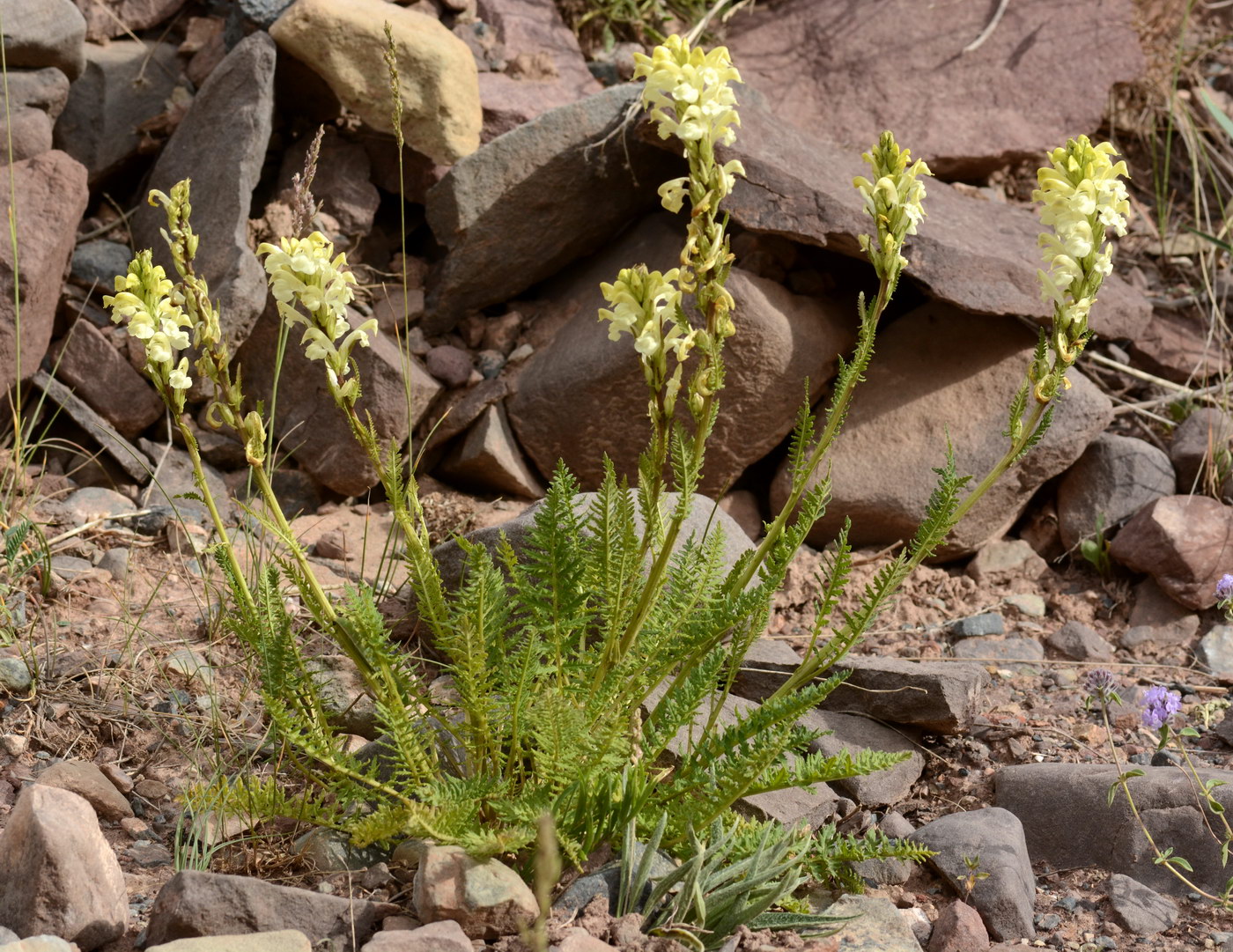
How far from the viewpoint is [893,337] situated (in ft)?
13.2

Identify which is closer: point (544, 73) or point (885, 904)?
point (885, 904)

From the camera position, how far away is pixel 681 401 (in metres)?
3.87

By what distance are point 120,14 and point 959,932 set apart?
13.8 ft

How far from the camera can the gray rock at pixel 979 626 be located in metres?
3.56

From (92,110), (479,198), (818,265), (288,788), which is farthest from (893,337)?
(92,110)

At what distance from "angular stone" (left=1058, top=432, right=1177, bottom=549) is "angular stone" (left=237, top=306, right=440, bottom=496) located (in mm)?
2140

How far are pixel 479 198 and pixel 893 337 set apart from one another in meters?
1.46

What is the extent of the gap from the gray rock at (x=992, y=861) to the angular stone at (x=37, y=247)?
2.90m

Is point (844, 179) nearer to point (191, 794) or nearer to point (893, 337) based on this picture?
point (893, 337)

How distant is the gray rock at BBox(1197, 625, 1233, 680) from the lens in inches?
131

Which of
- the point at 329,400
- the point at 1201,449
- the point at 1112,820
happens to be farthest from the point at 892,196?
the point at 329,400

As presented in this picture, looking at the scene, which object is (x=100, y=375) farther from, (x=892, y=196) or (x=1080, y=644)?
(x=1080, y=644)

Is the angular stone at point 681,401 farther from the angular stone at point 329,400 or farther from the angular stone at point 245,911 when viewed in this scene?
the angular stone at point 245,911

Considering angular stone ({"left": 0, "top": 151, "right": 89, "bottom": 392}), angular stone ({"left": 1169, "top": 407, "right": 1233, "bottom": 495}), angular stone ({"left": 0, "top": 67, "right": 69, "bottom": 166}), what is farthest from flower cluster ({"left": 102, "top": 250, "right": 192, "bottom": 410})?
angular stone ({"left": 1169, "top": 407, "right": 1233, "bottom": 495})
